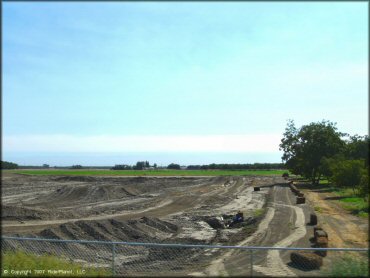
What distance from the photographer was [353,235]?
21516 mm

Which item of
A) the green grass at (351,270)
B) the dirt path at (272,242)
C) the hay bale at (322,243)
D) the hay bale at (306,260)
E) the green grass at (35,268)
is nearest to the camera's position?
the green grass at (351,270)

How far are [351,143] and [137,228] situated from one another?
46.0 meters

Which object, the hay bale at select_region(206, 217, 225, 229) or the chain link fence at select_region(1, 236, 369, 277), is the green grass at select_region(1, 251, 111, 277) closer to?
the chain link fence at select_region(1, 236, 369, 277)

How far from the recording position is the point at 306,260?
13469 mm

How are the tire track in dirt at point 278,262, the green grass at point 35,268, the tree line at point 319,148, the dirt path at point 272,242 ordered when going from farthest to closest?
the tree line at point 319,148 → the dirt path at point 272,242 → the tire track in dirt at point 278,262 → the green grass at point 35,268

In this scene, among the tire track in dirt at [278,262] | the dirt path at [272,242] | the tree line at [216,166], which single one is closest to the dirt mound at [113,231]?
the dirt path at [272,242]

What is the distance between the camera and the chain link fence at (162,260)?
11.3 m

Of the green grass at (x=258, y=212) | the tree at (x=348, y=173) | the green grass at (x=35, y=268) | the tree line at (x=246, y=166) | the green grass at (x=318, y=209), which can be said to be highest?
the tree line at (x=246, y=166)

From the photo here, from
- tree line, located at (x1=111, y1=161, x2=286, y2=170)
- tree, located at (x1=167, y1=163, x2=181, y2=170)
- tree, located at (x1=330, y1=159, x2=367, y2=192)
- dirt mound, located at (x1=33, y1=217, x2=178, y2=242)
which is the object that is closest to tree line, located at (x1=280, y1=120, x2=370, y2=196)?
tree, located at (x1=330, y1=159, x2=367, y2=192)

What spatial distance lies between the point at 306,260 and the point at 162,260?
6.43 metres

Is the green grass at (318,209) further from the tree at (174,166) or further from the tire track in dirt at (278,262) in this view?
the tree at (174,166)

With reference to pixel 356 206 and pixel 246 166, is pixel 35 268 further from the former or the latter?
pixel 246 166

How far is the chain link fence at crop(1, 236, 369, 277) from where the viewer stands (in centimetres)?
1129

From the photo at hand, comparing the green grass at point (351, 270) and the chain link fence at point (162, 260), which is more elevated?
the green grass at point (351, 270)
